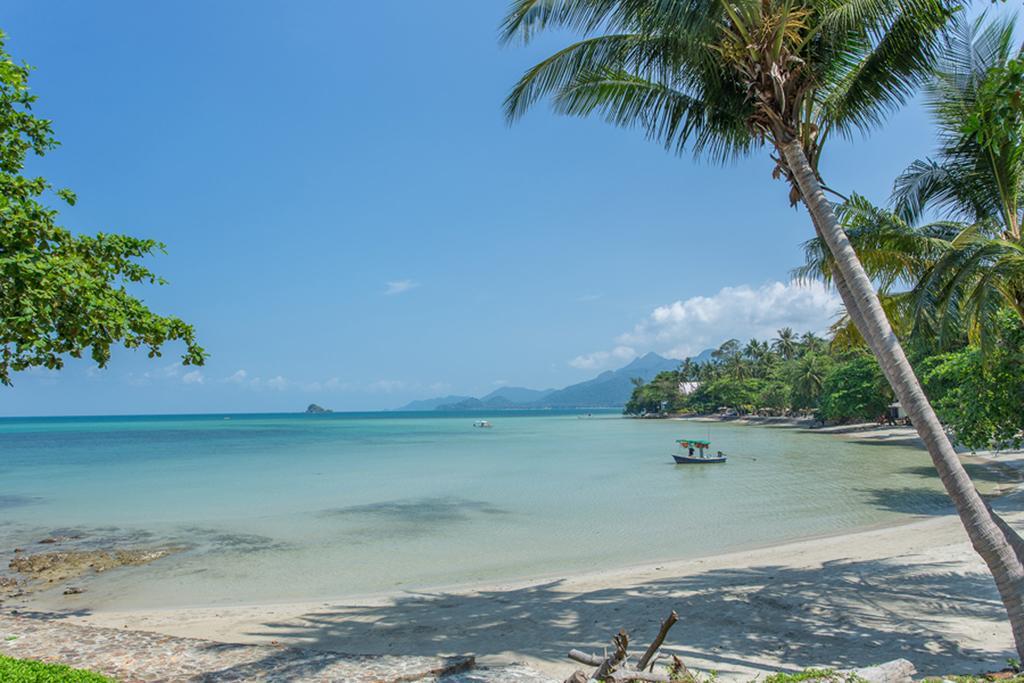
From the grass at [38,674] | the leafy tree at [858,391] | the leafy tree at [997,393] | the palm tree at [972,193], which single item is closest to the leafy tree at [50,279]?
the grass at [38,674]

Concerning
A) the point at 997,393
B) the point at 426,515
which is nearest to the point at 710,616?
the point at 997,393

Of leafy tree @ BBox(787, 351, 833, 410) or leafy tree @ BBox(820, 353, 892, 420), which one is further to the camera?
leafy tree @ BBox(787, 351, 833, 410)

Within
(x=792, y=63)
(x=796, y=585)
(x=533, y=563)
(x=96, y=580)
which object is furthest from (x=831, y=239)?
(x=96, y=580)

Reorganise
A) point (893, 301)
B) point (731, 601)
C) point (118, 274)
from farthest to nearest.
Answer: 1. point (893, 301)
2. point (731, 601)
3. point (118, 274)

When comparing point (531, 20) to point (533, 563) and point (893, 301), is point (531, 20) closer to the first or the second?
point (893, 301)

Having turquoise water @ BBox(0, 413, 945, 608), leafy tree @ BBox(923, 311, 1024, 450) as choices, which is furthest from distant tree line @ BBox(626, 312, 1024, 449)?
turquoise water @ BBox(0, 413, 945, 608)

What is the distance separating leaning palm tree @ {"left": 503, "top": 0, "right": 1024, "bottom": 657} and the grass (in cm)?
626

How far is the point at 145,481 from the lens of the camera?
27969 millimetres

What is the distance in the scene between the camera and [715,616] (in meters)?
7.23

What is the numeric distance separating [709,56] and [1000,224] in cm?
491

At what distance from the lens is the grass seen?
3.67 metres

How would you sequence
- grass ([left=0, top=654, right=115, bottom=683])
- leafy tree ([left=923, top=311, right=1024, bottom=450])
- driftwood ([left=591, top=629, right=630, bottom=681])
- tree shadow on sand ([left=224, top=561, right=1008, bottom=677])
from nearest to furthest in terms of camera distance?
grass ([left=0, top=654, right=115, bottom=683])
driftwood ([left=591, top=629, right=630, bottom=681])
tree shadow on sand ([left=224, top=561, right=1008, bottom=677])
leafy tree ([left=923, top=311, right=1024, bottom=450])

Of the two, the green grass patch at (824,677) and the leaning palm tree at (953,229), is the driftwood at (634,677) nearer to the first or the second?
the green grass patch at (824,677)

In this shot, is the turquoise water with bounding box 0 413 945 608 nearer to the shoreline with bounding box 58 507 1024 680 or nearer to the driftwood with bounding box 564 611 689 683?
the shoreline with bounding box 58 507 1024 680
